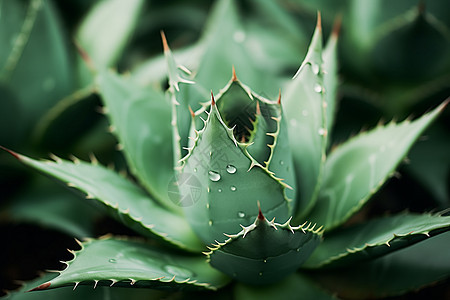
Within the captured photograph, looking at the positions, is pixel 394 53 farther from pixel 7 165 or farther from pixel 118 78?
pixel 7 165

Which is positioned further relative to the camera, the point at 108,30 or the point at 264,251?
the point at 108,30

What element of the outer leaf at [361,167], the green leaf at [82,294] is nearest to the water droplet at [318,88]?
the outer leaf at [361,167]

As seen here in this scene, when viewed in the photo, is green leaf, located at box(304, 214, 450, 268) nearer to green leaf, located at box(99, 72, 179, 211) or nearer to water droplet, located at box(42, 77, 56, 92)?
green leaf, located at box(99, 72, 179, 211)

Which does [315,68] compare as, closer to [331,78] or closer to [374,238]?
[331,78]

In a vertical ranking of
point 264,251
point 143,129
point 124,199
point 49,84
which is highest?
point 49,84

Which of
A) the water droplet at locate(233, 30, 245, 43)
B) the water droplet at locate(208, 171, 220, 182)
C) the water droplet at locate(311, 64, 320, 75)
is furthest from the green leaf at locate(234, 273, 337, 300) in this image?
the water droplet at locate(233, 30, 245, 43)

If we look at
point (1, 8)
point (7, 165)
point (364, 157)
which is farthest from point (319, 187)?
point (1, 8)

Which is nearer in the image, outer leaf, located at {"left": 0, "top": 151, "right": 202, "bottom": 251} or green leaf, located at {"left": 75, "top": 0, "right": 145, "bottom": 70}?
outer leaf, located at {"left": 0, "top": 151, "right": 202, "bottom": 251}

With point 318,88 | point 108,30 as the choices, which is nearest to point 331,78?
point 318,88
